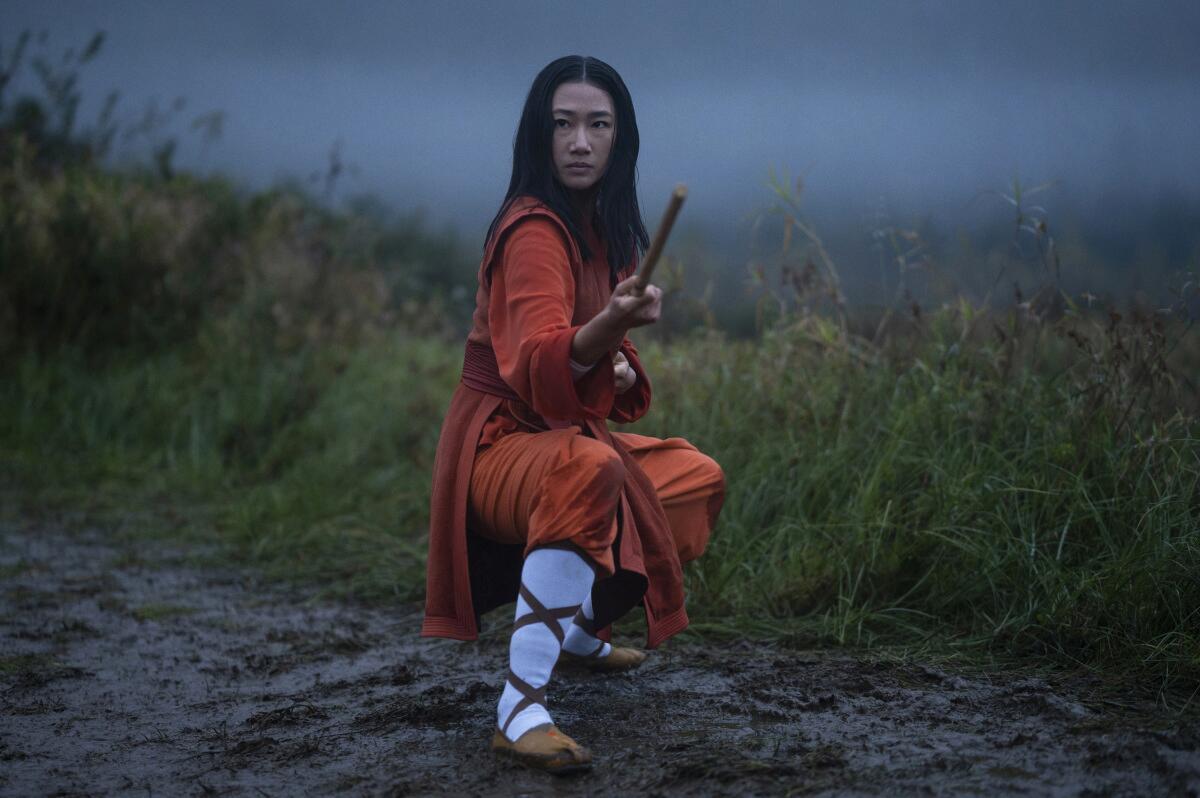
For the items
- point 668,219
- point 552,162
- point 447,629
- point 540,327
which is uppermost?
point 552,162

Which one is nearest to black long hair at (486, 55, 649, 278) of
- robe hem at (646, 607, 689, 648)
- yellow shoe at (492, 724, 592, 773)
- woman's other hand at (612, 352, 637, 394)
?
woman's other hand at (612, 352, 637, 394)

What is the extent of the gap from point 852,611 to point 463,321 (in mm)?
5789

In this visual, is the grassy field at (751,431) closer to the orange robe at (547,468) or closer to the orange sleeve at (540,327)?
the orange robe at (547,468)

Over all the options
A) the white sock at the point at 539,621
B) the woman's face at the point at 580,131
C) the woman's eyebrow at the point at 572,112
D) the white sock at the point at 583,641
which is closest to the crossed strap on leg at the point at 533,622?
the white sock at the point at 539,621

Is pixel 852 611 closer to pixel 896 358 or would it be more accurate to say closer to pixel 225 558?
pixel 896 358

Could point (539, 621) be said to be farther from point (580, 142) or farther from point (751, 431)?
point (751, 431)

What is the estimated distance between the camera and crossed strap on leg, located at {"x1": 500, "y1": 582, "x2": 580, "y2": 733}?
2.33 metres

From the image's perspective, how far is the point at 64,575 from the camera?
4.19 m

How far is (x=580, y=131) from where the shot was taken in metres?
2.50

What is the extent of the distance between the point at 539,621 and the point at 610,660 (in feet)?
2.37

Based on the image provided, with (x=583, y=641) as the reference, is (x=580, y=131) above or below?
above

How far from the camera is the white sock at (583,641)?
2.84 metres

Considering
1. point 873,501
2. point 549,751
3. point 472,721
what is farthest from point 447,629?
point 873,501

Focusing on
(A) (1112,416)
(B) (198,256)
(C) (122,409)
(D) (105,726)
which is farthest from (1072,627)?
(B) (198,256)
